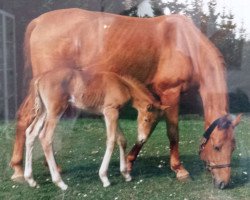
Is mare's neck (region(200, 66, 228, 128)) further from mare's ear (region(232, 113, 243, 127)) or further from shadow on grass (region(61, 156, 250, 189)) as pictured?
shadow on grass (region(61, 156, 250, 189))

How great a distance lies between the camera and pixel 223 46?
101 inches

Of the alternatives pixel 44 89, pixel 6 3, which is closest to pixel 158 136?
pixel 44 89

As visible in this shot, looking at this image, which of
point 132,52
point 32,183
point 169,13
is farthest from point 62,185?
point 169,13

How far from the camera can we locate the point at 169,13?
253cm

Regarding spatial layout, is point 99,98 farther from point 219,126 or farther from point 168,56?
point 219,126

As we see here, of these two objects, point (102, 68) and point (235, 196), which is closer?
point (102, 68)

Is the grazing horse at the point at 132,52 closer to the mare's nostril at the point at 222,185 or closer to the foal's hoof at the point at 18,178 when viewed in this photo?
the foal's hoof at the point at 18,178

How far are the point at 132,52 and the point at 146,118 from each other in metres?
0.32

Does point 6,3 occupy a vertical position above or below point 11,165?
above

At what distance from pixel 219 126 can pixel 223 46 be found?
15.2 inches

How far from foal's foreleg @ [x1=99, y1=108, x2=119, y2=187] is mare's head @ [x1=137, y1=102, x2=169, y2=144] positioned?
121 mm

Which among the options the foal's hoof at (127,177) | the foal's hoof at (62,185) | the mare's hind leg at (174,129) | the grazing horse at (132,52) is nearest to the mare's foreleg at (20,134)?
the grazing horse at (132,52)

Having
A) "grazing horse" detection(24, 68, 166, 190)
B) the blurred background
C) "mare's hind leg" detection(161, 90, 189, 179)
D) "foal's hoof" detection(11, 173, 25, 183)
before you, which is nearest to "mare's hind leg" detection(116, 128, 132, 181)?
"grazing horse" detection(24, 68, 166, 190)

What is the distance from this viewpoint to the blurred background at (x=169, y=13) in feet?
8.15
